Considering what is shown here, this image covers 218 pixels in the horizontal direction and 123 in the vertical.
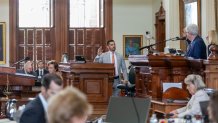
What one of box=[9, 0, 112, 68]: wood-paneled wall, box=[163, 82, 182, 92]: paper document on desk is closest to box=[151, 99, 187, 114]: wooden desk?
box=[163, 82, 182, 92]: paper document on desk

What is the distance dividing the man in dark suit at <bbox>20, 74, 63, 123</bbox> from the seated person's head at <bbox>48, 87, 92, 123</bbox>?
1.96 metres

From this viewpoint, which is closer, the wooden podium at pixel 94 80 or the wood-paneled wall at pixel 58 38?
the wooden podium at pixel 94 80

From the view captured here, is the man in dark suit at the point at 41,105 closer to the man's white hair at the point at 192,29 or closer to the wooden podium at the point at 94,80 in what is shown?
the man's white hair at the point at 192,29

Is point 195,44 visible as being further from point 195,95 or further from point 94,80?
point 94,80

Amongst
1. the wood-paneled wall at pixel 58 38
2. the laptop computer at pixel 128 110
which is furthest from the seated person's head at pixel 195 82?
the wood-paneled wall at pixel 58 38

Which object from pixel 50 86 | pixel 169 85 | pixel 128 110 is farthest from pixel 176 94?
pixel 50 86

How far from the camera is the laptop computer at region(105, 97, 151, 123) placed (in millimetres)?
6340

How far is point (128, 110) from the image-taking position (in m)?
6.54

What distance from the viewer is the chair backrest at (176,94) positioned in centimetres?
1012

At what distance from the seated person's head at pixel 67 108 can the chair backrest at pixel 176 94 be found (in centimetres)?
687

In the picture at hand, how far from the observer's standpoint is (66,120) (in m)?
3.31

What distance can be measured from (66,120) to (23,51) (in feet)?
53.0

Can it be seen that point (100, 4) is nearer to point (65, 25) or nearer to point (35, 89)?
point (65, 25)

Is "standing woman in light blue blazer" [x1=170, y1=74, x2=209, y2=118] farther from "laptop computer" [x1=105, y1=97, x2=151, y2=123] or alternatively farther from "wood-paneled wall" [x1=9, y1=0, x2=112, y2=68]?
"wood-paneled wall" [x1=9, y1=0, x2=112, y2=68]
